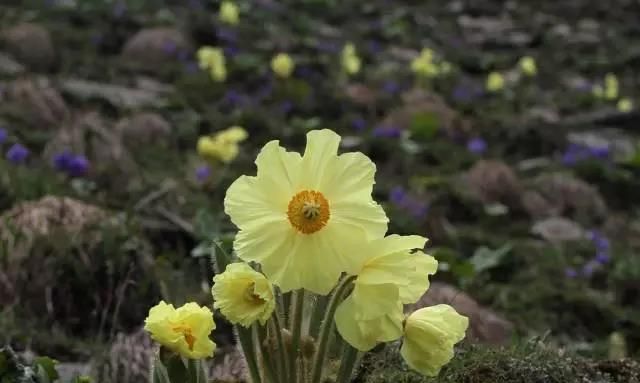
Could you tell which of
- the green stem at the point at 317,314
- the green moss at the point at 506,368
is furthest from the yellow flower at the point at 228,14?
the green stem at the point at 317,314

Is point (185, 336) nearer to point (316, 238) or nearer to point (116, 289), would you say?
point (316, 238)

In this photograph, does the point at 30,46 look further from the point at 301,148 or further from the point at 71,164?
the point at 71,164

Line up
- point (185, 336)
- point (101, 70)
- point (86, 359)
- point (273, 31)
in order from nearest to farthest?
point (185, 336) → point (86, 359) → point (101, 70) → point (273, 31)

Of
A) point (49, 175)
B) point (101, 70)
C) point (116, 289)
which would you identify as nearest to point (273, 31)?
point (101, 70)

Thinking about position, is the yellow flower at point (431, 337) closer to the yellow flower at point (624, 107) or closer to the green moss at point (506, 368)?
the green moss at point (506, 368)

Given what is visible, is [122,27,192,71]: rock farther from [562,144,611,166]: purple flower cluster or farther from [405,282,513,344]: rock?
[405,282,513,344]: rock
